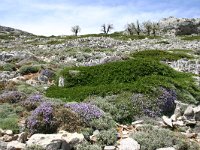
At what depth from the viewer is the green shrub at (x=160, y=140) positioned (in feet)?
44.1

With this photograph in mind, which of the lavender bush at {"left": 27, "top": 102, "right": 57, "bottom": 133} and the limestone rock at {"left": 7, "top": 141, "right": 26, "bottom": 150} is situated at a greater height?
the lavender bush at {"left": 27, "top": 102, "right": 57, "bottom": 133}

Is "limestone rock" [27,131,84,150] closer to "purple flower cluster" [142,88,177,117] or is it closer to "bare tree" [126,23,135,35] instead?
"purple flower cluster" [142,88,177,117]

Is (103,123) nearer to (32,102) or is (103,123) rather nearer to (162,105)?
(32,102)

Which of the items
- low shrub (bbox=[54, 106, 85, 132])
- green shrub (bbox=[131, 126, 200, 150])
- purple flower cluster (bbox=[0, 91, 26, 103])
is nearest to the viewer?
green shrub (bbox=[131, 126, 200, 150])

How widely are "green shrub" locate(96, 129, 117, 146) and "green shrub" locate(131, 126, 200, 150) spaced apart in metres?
0.61

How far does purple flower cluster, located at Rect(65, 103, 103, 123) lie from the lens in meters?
15.1

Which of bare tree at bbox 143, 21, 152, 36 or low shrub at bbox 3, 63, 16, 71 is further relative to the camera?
bare tree at bbox 143, 21, 152, 36

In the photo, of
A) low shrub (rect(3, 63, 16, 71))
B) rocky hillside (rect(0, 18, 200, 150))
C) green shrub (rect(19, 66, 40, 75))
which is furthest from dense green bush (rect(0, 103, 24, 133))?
low shrub (rect(3, 63, 16, 71))

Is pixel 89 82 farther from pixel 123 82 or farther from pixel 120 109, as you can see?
pixel 120 109

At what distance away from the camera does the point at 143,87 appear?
61.2 ft

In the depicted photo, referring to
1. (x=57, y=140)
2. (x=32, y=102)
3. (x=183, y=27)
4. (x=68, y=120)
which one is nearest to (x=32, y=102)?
(x=32, y=102)

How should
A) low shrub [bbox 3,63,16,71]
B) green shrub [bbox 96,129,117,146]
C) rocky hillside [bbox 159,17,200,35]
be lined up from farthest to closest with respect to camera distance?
rocky hillside [bbox 159,17,200,35] < low shrub [bbox 3,63,16,71] < green shrub [bbox 96,129,117,146]

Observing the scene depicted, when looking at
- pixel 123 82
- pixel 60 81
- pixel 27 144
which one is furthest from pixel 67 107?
pixel 60 81

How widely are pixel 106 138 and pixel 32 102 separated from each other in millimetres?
4469
